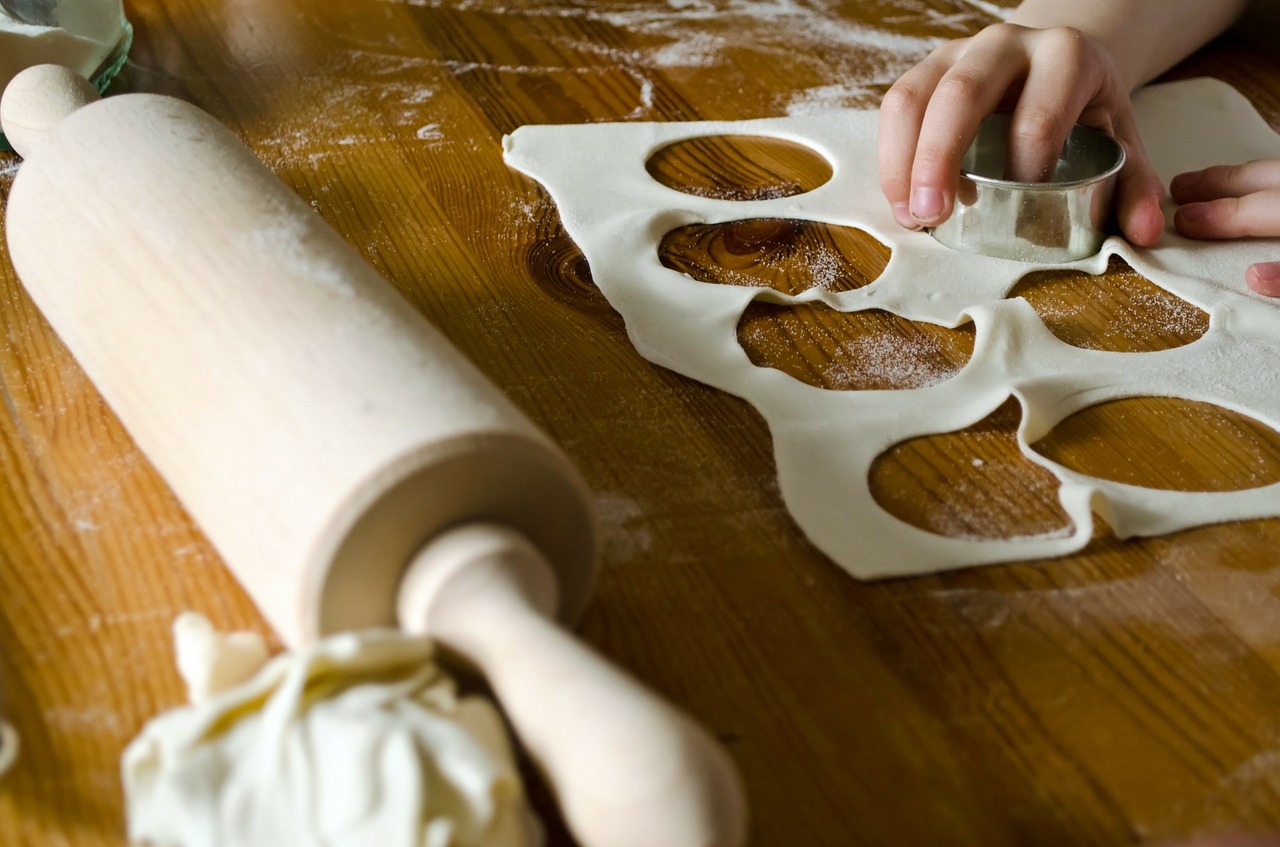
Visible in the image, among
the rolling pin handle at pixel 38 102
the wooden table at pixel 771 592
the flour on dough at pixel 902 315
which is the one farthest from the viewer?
the rolling pin handle at pixel 38 102

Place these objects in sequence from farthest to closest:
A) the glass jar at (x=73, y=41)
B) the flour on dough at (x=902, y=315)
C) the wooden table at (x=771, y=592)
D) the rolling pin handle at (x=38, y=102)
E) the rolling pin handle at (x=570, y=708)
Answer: the glass jar at (x=73, y=41) → the rolling pin handle at (x=38, y=102) → the flour on dough at (x=902, y=315) → the wooden table at (x=771, y=592) → the rolling pin handle at (x=570, y=708)

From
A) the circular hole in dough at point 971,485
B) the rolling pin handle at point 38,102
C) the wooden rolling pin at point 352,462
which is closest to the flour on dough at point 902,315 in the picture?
the circular hole in dough at point 971,485

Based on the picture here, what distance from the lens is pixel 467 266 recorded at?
2.75ft

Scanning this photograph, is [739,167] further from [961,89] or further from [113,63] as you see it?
[113,63]

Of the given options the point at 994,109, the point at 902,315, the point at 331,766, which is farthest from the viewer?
the point at 994,109

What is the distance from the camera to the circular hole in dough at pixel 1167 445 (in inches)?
26.1

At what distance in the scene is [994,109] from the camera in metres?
0.92

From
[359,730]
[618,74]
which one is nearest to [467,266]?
[618,74]

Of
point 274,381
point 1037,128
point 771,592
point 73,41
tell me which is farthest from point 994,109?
point 73,41

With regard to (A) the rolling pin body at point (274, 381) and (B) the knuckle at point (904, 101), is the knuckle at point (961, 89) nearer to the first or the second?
(B) the knuckle at point (904, 101)

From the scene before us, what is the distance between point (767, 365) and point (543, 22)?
639 mm

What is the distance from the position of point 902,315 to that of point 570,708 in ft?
→ 1.54

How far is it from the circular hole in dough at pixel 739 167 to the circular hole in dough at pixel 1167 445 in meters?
0.33

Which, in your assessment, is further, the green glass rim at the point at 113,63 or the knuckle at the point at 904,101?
the green glass rim at the point at 113,63
